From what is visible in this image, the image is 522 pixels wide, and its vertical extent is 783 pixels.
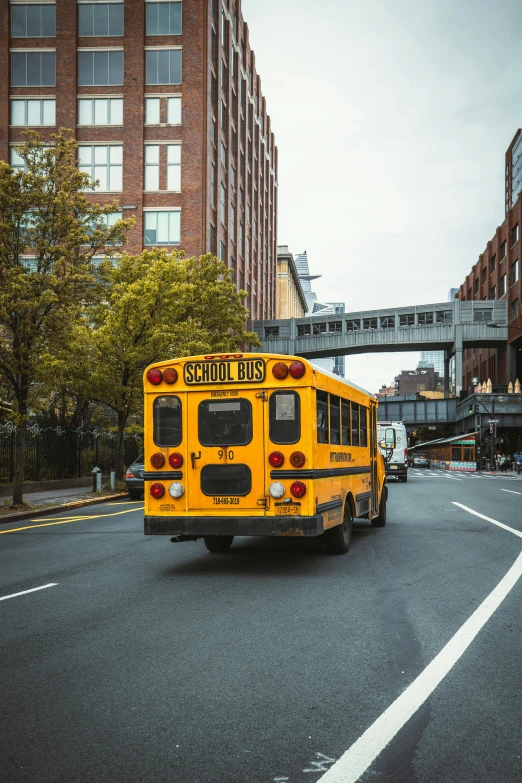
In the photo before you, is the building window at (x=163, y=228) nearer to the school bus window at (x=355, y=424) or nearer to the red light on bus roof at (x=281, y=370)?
the school bus window at (x=355, y=424)

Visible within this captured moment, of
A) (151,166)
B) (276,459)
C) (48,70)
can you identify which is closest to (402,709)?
(276,459)

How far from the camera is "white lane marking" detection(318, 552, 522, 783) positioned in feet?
12.0

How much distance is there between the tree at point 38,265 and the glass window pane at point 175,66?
29.0 m

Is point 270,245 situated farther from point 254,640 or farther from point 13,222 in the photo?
point 254,640

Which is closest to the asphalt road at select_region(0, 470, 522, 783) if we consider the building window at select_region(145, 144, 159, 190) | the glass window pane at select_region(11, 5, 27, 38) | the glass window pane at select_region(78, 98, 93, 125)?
the building window at select_region(145, 144, 159, 190)

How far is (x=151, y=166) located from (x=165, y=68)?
20.9 feet

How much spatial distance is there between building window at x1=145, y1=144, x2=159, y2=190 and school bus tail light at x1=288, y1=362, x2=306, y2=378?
3961cm

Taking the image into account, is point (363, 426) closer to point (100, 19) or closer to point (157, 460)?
point (157, 460)

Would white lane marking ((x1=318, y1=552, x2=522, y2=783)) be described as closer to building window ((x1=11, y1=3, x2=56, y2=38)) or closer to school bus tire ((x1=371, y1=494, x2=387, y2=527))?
school bus tire ((x1=371, y1=494, x2=387, y2=527))

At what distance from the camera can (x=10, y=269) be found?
18594mm

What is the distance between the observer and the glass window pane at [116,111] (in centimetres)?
4641

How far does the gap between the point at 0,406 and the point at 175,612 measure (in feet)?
62.8

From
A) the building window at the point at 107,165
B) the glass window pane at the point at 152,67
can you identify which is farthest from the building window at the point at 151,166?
the glass window pane at the point at 152,67

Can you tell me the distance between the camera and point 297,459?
9.23m
